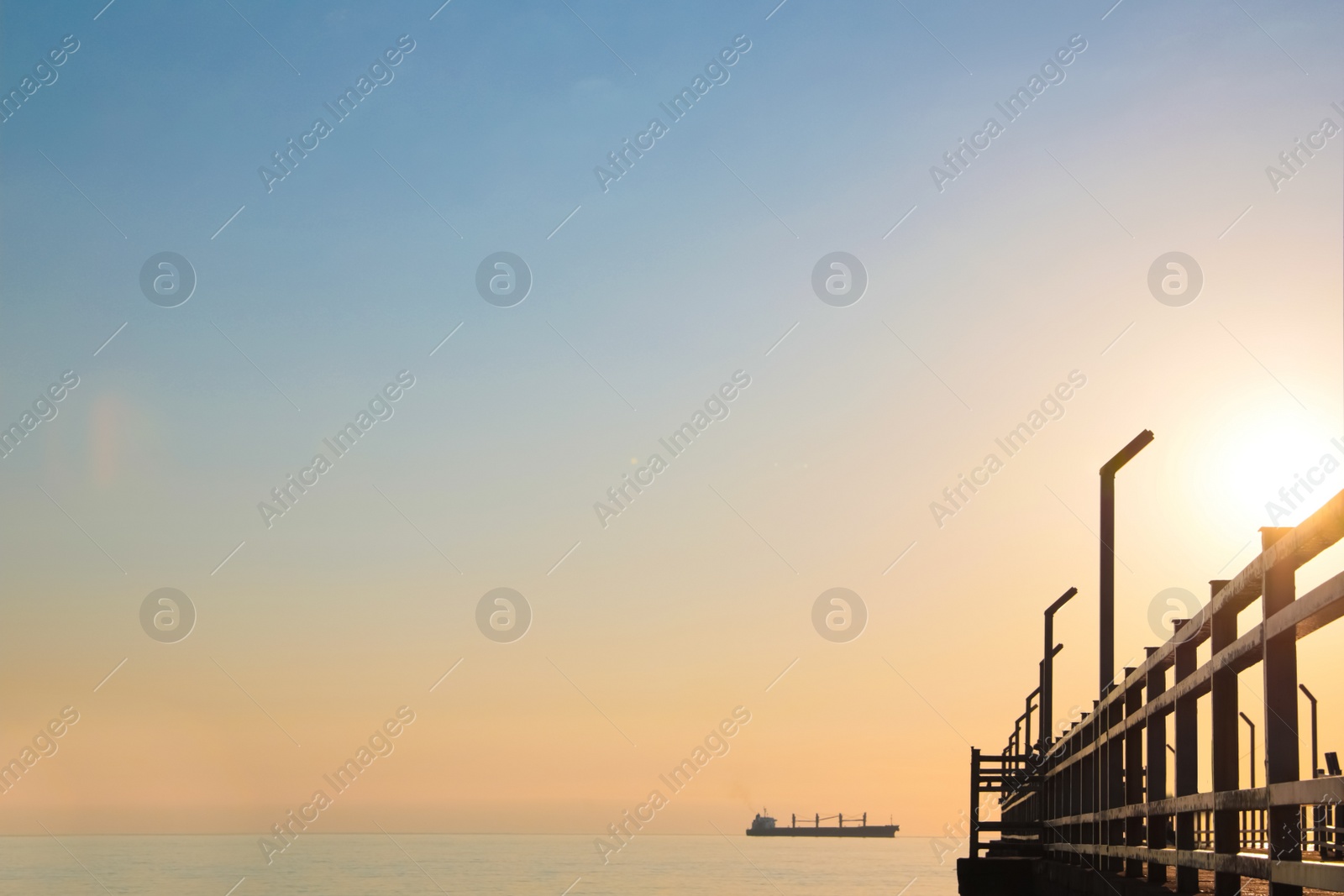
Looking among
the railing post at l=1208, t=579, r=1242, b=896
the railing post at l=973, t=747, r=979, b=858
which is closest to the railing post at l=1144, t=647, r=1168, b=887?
the railing post at l=1208, t=579, r=1242, b=896

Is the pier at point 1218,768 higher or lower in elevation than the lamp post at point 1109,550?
lower

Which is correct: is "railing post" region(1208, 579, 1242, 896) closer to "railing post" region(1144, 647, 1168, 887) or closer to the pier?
the pier

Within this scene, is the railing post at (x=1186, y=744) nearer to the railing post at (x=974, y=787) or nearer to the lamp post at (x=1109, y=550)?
the lamp post at (x=1109, y=550)

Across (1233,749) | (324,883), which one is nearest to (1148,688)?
(1233,749)

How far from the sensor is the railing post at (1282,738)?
6395mm

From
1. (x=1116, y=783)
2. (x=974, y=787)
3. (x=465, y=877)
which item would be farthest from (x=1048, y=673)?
(x=465, y=877)

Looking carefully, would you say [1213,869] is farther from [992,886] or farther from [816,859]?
[816,859]

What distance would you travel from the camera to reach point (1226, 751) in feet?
25.2

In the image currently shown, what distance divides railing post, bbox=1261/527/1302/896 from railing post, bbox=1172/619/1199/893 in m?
2.13

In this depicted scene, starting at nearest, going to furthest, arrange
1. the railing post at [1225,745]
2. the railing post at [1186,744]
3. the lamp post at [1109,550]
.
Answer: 1. the railing post at [1225,745]
2. the railing post at [1186,744]
3. the lamp post at [1109,550]

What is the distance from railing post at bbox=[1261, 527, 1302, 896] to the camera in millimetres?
6395

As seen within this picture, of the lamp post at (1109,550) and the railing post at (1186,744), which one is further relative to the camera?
the lamp post at (1109,550)

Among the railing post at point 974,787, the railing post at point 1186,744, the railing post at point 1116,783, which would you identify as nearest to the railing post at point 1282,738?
the railing post at point 1186,744

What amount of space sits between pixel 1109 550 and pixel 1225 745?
16911mm
